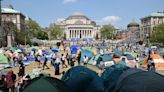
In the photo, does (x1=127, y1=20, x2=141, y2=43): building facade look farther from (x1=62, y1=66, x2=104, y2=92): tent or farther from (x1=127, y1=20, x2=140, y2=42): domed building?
(x1=62, y1=66, x2=104, y2=92): tent

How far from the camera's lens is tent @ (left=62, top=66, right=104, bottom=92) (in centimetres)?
1114

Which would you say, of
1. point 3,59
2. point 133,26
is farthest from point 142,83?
point 133,26

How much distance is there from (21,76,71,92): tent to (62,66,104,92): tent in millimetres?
1572

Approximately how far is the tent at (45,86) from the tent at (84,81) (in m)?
1.57

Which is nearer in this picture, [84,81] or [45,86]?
[45,86]

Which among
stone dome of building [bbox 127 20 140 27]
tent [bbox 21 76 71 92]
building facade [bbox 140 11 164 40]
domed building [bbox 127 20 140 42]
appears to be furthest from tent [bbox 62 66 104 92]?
stone dome of building [bbox 127 20 140 27]

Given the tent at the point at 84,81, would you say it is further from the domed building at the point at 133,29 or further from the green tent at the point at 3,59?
the domed building at the point at 133,29

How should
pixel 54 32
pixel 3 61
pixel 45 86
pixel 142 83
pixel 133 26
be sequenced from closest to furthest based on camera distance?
1. pixel 142 83
2. pixel 45 86
3. pixel 3 61
4. pixel 54 32
5. pixel 133 26

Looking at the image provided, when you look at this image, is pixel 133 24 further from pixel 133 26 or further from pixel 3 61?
pixel 3 61

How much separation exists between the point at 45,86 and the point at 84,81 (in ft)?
7.88

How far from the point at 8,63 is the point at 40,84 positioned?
58.4 ft

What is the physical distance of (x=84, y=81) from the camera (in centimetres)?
1120

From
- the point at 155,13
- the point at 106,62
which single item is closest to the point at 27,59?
the point at 106,62

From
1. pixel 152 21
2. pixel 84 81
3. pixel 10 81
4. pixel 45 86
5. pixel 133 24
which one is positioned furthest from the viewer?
pixel 133 24
